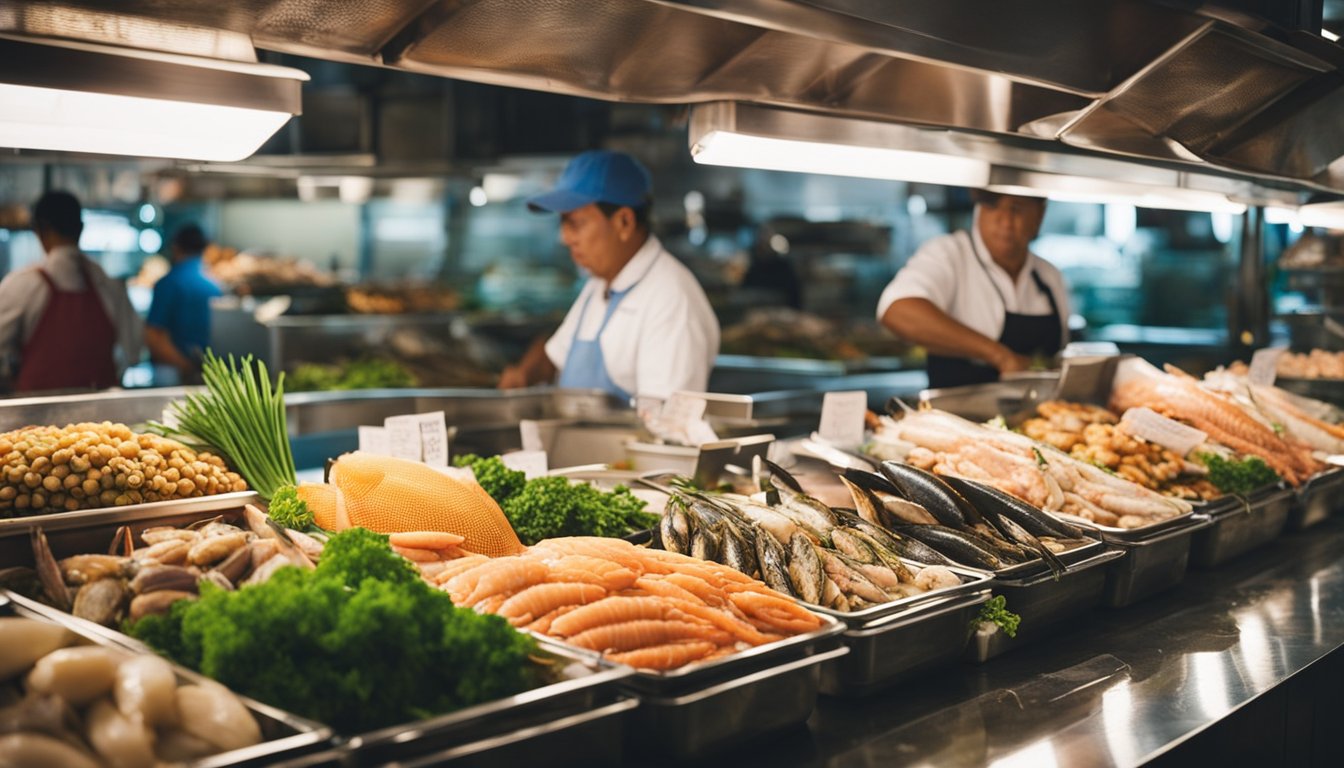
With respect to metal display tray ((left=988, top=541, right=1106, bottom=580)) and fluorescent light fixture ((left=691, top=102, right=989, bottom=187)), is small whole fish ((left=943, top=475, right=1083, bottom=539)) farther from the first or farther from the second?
fluorescent light fixture ((left=691, top=102, right=989, bottom=187))

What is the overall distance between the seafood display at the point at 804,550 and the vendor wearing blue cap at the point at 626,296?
1.85m

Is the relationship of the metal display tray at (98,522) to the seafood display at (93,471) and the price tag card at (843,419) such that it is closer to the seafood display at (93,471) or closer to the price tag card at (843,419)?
the seafood display at (93,471)

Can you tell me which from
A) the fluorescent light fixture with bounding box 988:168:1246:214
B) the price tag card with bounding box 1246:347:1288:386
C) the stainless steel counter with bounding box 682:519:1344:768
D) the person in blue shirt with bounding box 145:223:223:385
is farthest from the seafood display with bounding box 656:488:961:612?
the person in blue shirt with bounding box 145:223:223:385

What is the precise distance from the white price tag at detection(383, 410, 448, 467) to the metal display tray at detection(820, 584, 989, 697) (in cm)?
145

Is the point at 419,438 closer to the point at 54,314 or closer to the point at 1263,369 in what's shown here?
the point at 1263,369

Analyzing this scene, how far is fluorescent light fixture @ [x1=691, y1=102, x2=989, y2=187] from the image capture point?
9.26 feet

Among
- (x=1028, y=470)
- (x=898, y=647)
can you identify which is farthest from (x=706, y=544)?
(x=1028, y=470)

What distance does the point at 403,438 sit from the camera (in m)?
3.29

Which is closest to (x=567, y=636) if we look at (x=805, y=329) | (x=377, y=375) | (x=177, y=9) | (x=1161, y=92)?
(x=177, y=9)

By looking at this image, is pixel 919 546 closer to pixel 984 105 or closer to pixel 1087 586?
pixel 1087 586

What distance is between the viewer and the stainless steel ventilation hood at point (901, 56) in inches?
96.2

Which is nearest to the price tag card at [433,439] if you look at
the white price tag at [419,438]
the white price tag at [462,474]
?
the white price tag at [419,438]

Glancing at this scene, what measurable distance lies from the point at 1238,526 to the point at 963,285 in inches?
80.2

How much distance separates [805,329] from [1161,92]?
582cm
